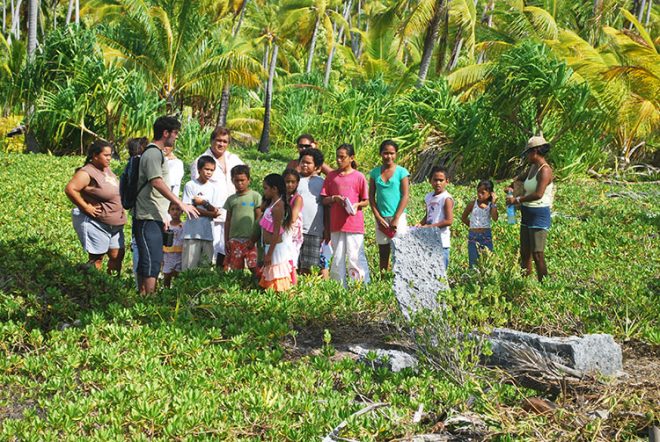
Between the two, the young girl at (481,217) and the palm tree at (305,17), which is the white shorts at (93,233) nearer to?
the young girl at (481,217)

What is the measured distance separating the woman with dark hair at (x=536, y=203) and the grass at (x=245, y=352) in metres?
0.49

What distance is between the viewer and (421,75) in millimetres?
19844

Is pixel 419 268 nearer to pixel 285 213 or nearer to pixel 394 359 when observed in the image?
pixel 394 359

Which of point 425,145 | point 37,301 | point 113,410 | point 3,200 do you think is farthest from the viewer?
point 425,145

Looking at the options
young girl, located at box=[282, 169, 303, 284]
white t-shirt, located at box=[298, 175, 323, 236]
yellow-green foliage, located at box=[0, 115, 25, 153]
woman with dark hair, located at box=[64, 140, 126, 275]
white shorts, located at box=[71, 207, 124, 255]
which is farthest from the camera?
yellow-green foliage, located at box=[0, 115, 25, 153]

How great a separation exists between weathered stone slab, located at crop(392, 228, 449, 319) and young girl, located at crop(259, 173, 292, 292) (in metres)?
1.19

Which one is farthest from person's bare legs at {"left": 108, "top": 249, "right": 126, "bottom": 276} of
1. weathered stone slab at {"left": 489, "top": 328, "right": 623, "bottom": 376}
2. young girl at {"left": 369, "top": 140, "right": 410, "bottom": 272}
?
weathered stone slab at {"left": 489, "top": 328, "right": 623, "bottom": 376}

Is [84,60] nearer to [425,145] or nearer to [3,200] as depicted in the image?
[3,200]

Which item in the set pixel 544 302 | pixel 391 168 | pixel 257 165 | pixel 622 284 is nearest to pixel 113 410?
pixel 544 302

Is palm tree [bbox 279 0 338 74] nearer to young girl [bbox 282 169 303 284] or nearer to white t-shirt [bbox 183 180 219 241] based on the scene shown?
white t-shirt [bbox 183 180 219 241]

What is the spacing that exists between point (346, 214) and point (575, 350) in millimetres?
3101

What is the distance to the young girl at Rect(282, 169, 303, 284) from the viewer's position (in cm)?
684

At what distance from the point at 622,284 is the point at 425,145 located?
990cm

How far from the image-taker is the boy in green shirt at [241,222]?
23.5 feet
